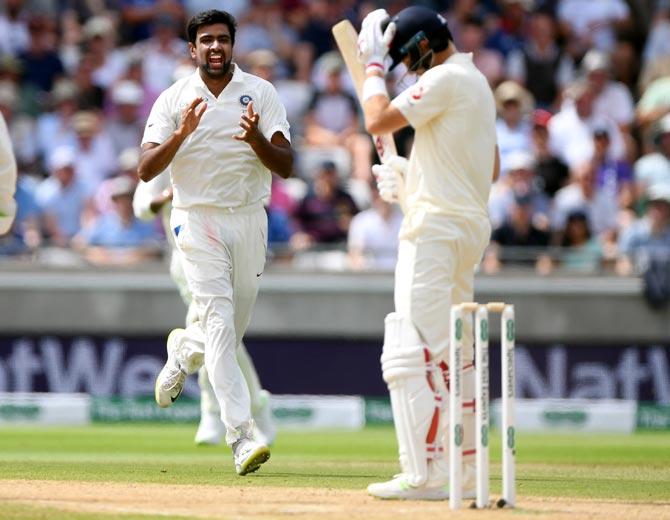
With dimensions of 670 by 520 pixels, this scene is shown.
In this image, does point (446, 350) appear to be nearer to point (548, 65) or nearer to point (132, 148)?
point (132, 148)

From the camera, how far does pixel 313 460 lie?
29.5 feet

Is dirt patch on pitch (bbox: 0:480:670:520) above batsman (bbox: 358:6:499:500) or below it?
below

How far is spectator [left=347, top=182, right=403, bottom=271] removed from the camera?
1267cm

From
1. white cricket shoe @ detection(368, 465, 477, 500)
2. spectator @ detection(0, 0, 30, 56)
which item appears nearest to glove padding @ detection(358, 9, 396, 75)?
white cricket shoe @ detection(368, 465, 477, 500)

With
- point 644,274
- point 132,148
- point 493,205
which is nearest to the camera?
point 644,274

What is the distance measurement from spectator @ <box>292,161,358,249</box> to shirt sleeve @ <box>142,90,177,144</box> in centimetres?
580

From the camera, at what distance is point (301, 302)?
41.2 feet

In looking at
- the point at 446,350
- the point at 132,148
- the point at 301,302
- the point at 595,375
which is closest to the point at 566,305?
the point at 595,375

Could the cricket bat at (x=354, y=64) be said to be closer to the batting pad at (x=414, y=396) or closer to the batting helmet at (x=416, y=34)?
the batting helmet at (x=416, y=34)

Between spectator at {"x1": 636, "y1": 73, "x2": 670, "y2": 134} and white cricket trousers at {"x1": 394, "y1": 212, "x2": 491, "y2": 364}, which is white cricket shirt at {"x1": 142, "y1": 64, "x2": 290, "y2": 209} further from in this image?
spectator at {"x1": 636, "y1": 73, "x2": 670, "y2": 134}

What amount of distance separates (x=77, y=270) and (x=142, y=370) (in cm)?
91

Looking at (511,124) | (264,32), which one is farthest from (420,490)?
(264,32)

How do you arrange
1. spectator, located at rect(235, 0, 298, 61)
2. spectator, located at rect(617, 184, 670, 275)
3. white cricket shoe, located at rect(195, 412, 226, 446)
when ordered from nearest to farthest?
white cricket shoe, located at rect(195, 412, 226, 446) → spectator, located at rect(617, 184, 670, 275) → spectator, located at rect(235, 0, 298, 61)

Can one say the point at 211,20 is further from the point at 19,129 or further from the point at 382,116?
the point at 19,129
